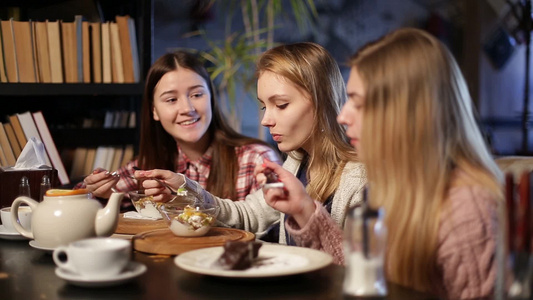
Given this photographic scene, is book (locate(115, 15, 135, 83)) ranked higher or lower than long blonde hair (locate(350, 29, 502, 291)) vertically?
higher

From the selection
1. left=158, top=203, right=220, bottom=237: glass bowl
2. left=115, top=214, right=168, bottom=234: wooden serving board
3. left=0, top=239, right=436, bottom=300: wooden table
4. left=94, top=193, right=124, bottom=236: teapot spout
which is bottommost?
left=115, top=214, right=168, bottom=234: wooden serving board

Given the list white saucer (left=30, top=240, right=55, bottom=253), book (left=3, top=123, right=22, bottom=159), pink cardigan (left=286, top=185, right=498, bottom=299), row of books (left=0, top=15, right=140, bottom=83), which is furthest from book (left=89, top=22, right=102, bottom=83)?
pink cardigan (left=286, top=185, right=498, bottom=299)

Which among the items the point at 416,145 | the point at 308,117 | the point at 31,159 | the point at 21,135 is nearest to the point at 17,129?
the point at 21,135

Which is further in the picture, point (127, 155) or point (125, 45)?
point (127, 155)

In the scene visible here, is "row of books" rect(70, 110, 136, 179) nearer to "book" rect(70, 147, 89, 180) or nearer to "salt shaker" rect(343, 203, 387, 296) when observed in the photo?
"book" rect(70, 147, 89, 180)

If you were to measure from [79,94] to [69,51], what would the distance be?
0.19 meters

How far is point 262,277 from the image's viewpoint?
1.24 metres

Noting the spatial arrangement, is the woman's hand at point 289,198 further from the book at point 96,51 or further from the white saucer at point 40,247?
the book at point 96,51

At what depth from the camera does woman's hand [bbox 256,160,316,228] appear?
155 centimetres

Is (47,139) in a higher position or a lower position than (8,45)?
lower

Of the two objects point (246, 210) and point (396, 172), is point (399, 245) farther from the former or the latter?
point (246, 210)

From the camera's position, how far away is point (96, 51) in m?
3.09

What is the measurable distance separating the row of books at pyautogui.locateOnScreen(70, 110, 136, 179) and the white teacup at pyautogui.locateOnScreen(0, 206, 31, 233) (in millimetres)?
1402

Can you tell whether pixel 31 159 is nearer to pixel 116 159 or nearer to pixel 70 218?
pixel 70 218
